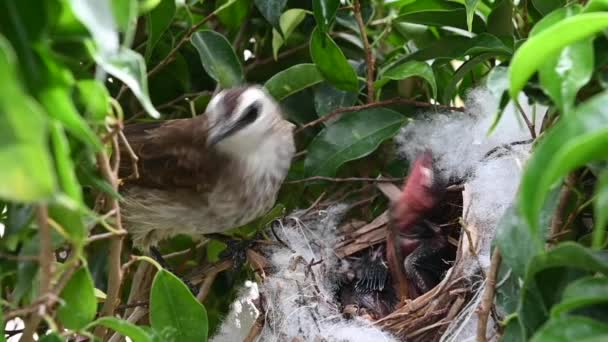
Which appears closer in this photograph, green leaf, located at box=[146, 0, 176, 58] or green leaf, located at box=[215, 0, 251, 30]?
green leaf, located at box=[146, 0, 176, 58]

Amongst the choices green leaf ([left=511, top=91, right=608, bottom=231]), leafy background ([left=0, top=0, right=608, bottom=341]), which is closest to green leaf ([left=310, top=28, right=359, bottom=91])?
leafy background ([left=0, top=0, right=608, bottom=341])

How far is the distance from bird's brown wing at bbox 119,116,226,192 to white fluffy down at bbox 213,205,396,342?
0.15 metres

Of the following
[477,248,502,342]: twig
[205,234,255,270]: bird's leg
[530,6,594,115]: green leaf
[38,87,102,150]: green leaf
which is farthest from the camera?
[205,234,255,270]: bird's leg

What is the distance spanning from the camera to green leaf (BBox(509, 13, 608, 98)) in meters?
0.64

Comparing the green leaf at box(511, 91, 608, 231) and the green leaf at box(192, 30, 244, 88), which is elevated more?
the green leaf at box(511, 91, 608, 231)

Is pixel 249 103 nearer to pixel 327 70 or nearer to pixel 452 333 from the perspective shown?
pixel 327 70

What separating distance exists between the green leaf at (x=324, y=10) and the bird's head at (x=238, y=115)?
18 centimetres

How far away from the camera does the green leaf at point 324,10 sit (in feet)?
3.76

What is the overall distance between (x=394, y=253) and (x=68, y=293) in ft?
2.05

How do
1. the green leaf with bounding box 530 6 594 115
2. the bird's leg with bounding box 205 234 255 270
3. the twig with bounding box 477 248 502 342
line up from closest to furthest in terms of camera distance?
the green leaf with bounding box 530 6 594 115 < the twig with bounding box 477 248 502 342 < the bird's leg with bounding box 205 234 255 270

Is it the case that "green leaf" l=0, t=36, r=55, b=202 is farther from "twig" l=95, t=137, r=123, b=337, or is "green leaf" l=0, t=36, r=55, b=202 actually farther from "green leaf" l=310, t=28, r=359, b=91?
"green leaf" l=310, t=28, r=359, b=91

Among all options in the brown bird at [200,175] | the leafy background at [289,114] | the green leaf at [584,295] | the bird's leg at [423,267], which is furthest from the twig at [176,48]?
the green leaf at [584,295]

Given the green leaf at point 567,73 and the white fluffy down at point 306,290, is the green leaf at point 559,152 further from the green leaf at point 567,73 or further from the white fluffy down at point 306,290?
the white fluffy down at point 306,290

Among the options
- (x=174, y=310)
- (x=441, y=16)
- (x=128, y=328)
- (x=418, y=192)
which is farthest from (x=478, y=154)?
(x=128, y=328)
